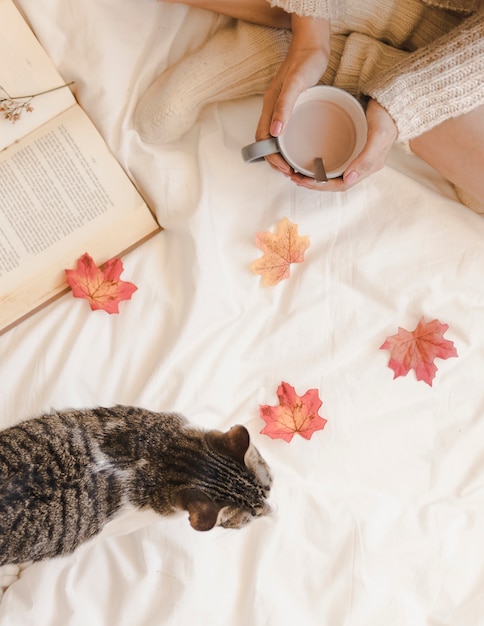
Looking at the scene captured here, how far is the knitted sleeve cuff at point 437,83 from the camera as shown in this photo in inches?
33.6

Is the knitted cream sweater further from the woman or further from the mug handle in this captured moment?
the mug handle

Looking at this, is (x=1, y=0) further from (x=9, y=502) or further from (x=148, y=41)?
(x=9, y=502)

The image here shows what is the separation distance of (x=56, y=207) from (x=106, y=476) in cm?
45

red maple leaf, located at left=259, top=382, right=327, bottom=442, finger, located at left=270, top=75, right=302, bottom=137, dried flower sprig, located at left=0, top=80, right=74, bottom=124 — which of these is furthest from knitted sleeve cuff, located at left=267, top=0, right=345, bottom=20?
red maple leaf, located at left=259, top=382, right=327, bottom=442

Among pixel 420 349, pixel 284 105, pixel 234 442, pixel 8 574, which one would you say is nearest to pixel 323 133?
pixel 284 105

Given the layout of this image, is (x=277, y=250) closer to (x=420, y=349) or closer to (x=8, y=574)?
(x=420, y=349)

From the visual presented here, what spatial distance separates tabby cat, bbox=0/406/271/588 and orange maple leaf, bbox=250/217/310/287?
0.29 meters

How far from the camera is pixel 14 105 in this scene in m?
1.02

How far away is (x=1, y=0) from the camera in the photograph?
1009 millimetres

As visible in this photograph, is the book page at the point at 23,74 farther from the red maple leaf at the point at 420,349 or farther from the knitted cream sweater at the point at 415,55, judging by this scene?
the red maple leaf at the point at 420,349

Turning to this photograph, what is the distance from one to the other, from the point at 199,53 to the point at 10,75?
1.04ft

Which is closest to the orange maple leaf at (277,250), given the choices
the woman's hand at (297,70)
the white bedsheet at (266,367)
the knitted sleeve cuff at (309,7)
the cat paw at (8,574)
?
the white bedsheet at (266,367)

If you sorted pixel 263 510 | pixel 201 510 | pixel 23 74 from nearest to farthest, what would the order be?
pixel 201 510, pixel 263 510, pixel 23 74

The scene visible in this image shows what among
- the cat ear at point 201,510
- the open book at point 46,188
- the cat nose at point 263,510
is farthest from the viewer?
the open book at point 46,188
